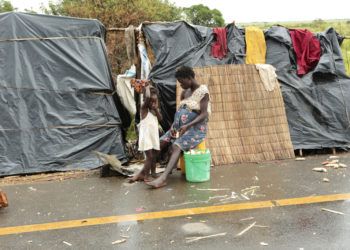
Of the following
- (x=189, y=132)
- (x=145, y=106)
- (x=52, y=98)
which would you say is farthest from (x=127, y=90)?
(x=189, y=132)

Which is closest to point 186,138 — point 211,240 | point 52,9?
point 211,240

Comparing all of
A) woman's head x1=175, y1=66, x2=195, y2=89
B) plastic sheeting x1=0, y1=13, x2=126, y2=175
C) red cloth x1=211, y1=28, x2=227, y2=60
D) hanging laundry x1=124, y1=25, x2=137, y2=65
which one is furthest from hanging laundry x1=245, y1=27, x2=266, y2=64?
plastic sheeting x1=0, y1=13, x2=126, y2=175

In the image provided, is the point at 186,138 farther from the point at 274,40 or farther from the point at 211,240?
the point at 274,40

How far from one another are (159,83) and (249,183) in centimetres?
247

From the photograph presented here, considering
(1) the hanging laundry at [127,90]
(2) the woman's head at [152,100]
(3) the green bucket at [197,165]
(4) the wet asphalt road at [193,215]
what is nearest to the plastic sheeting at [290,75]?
(1) the hanging laundry at [127,90]

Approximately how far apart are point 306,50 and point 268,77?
971mm

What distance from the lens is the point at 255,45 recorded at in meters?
7.76

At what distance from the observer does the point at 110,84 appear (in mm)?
7531

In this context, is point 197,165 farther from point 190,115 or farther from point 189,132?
point 190,115

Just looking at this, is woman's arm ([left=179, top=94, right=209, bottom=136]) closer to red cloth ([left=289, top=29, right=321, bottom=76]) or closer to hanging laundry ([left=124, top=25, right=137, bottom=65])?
hanging laundry ([left=124, top=25, right=137, bottom=65])

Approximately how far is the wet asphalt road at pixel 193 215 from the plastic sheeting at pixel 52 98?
79cm

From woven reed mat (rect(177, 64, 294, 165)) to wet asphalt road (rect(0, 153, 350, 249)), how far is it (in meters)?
0.36

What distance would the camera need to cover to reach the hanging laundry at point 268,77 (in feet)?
24.3

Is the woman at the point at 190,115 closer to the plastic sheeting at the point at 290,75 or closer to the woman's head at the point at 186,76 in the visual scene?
the woman's head at the point at 186,76
